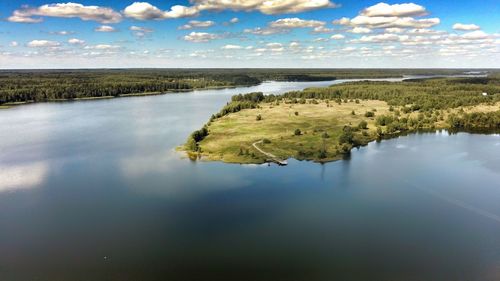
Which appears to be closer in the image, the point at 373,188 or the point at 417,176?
the point at 373,188

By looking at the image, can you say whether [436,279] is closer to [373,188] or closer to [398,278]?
[398,278]

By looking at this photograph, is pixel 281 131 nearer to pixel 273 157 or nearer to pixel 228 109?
pixel 273 157

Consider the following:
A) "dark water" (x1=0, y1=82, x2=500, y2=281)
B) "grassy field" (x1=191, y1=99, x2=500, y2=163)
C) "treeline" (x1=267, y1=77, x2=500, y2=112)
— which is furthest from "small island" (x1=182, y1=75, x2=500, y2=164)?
"dark water" (x1=0, y1=82, x2=500, y2=281)

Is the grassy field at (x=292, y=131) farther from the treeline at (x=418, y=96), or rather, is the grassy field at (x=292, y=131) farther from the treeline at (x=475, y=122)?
the treeline at (x=418, y=96)

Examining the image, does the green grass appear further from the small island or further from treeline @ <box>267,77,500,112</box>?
treeline @ <box>267,77,500,112</box>

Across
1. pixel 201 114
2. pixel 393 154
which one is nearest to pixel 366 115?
pixel 393 154

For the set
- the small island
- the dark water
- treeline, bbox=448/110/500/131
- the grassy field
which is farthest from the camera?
treeline, bbox=448/110/500/131

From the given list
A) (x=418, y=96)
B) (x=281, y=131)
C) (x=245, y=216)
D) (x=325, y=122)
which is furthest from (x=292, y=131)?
(x=418, y=96)
